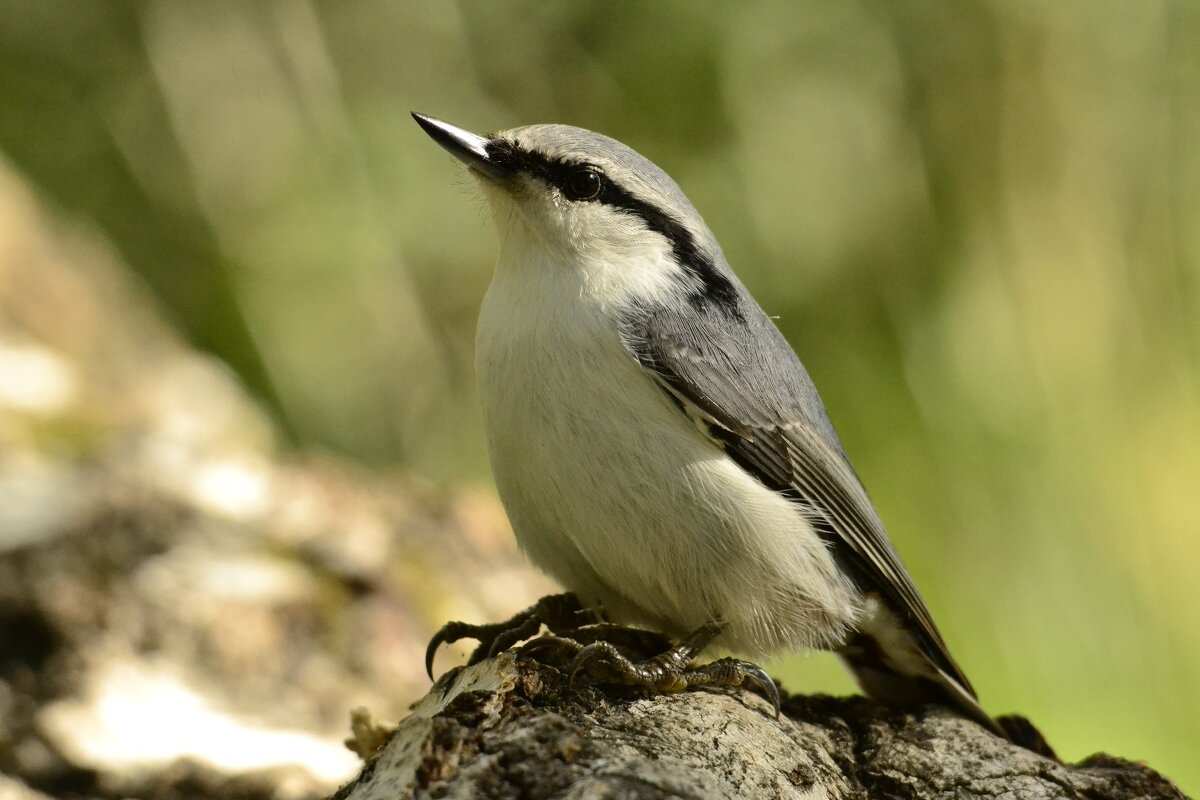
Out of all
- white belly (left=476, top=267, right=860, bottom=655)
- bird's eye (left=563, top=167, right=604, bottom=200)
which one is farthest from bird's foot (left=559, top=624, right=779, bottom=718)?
bird's eye (left=563, top=167, right=604, bottom=200)

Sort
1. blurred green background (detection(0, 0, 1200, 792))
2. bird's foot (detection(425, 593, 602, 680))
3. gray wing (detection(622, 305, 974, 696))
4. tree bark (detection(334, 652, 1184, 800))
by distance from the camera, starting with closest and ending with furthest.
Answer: tree bark (detection(334, 652, 1184, 800)) → gray wing (detection(622, 305, 974, 696)) → bird's foot (detection(425, 593, 602, 680)) → blurred green background (detection(0, 0, 1200, 792))

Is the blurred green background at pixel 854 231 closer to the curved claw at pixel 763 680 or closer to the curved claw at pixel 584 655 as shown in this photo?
the curved claw at pixel 763 680

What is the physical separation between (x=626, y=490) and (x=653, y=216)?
65cm

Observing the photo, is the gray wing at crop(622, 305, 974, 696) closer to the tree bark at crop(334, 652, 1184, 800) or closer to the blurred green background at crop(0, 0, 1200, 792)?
the tree bark at crop(334, 652, 1184, 800)

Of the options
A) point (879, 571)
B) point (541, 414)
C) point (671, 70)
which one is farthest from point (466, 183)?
point (671, 70)

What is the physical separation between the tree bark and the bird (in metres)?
0.10

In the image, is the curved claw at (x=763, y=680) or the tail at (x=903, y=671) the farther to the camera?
the tail at (x=903, y=671)

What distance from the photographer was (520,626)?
7.50 feet

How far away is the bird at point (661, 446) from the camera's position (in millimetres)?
2039

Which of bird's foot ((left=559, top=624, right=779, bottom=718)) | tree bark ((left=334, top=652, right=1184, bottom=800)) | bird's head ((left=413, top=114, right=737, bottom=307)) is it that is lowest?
tree bark ((left=334, top=652, right=1184, bottom=800))

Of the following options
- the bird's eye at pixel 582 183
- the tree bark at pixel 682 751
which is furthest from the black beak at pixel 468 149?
the tree bark at pixel 682 751

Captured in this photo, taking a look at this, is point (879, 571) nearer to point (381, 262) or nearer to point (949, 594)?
point (949, 594)

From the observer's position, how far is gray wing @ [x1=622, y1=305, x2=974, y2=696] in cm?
212

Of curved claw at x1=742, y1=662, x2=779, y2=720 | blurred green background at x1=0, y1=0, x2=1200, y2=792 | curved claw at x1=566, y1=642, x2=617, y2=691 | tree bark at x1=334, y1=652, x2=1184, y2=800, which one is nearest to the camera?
tree bark at x1=334, y1=652, x2=1184, y2=800
